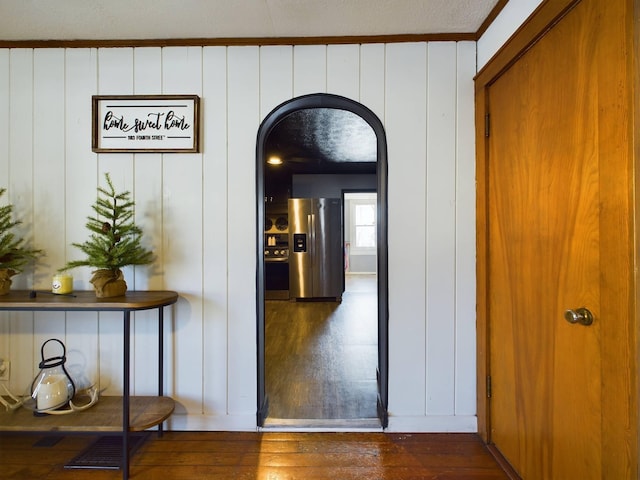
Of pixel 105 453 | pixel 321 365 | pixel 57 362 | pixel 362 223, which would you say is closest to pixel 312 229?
pixel 321 365

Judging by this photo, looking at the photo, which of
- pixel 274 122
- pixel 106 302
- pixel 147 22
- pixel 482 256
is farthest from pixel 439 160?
pixel 106 302

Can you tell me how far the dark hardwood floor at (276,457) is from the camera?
1549 millimetres

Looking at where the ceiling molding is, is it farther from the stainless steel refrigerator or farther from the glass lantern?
the stainless steel refrigerator

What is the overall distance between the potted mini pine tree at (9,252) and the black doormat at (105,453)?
3.10 ft

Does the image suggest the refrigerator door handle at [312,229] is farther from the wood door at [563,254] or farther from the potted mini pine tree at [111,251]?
the wood door at [563,254]

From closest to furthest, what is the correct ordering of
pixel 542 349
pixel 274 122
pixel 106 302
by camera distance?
1. pixel 542 349
2. pixel 106 302
3. pixel 274 122

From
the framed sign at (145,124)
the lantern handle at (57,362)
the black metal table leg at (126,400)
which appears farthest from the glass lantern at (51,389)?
the framed sign at (145,124)

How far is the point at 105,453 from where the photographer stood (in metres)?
1.68

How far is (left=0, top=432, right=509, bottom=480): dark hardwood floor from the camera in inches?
61.0

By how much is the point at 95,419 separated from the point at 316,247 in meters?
4.13

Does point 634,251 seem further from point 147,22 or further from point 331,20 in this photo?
point 147,22

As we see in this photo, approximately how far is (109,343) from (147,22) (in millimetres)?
1831

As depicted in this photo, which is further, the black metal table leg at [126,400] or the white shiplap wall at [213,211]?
the white shiplap wall at [213,211]

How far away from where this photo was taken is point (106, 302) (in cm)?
151
